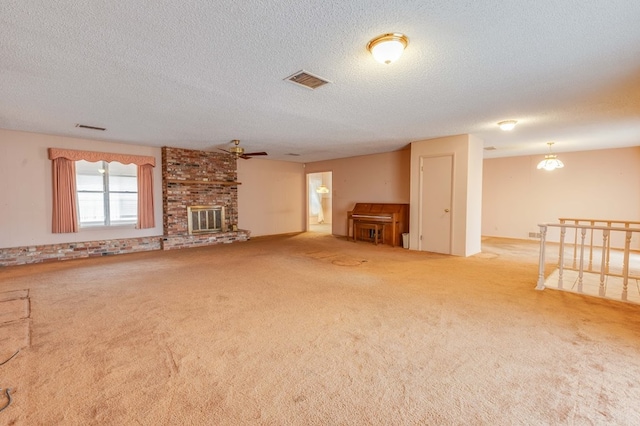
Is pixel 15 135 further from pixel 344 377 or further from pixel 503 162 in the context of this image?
pixel 503 162

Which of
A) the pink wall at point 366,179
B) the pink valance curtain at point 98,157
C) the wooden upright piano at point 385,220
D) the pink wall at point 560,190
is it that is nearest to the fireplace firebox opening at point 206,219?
the pink valance curtain at point 98,157

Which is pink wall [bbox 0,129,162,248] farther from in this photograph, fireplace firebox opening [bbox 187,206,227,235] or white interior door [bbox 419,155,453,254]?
white interior door [bbox 419,155,453,254]

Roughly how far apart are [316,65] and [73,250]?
5726 mm

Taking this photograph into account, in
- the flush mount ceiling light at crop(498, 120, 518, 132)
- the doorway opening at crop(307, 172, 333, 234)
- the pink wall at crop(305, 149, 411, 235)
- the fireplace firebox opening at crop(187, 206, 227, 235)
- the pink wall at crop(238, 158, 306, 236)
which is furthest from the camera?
the doorway opening at crop(307, 172, 333, 234)

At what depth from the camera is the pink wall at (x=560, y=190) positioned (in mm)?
6219

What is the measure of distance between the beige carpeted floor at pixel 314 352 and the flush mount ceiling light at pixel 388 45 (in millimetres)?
2159

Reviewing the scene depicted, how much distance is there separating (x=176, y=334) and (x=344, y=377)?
142cm

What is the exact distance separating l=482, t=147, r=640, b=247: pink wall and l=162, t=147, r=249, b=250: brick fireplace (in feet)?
22.7

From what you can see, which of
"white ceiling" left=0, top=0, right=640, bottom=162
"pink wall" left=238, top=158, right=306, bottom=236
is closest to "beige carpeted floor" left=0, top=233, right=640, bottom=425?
"white ceiling" left=0, top=0, right=640, bottom=162

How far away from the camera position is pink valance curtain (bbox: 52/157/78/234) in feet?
17.2

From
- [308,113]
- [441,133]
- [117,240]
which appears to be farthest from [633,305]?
[117,240]

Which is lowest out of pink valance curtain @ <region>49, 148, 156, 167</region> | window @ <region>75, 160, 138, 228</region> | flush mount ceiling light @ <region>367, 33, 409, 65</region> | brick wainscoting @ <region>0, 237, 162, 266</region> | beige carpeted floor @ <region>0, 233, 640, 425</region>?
beige carpeted floor @ <region>0, 233, 640, 425</region>

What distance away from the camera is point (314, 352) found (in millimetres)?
2070

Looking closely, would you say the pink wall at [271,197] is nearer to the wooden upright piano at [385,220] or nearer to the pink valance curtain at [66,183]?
the wooden upright piano at [385,220]
